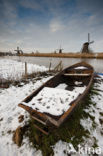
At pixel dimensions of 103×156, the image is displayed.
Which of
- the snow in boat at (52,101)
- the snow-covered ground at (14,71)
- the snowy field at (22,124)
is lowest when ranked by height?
the snowy field at (22,124)

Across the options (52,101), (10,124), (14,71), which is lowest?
(10,124)

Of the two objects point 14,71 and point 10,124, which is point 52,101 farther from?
point 14,71

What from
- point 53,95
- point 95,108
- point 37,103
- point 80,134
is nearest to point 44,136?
point 37,103

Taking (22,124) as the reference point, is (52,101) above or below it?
above

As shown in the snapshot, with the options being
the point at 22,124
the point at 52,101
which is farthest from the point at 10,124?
the point at 52,101

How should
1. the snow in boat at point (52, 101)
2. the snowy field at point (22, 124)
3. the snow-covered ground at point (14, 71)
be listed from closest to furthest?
the snowy field at point (22, 124), the snow in boat at point (52, 101), the snow-covered ground at point (14, 71)

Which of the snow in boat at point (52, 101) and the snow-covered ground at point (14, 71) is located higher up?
the snow-covered ground at point (14, 71)

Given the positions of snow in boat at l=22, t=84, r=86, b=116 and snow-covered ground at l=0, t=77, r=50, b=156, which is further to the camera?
snow in boat at l=22, t=84, r=86, b=116

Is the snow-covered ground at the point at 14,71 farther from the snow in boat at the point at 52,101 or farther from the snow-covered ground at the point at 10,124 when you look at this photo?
the snow in boat at the point at 52,101

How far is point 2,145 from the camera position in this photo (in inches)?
64.9

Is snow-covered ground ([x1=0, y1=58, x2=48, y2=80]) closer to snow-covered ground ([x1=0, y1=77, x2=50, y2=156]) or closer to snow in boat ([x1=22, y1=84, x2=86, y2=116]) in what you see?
snow-covered ground ([x1=0, y1=77, x2=50, y2=156])

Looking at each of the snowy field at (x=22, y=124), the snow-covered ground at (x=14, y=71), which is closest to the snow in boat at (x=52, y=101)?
the snowy field at (x=22, y=124)

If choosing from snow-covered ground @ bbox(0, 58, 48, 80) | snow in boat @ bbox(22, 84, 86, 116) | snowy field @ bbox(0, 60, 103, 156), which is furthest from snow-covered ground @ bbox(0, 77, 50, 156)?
snow-covered ground @ bbox(0, 58, 48, 80)

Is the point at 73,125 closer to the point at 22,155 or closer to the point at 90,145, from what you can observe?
the point at 90,145
